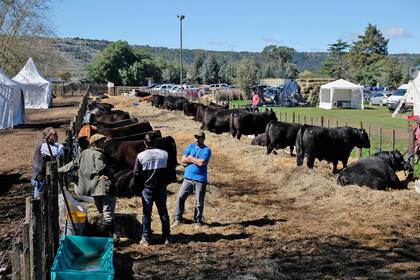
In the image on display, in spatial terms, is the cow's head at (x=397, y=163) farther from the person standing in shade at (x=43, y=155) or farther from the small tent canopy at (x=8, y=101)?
the small tent canopy at (x=8, y=101)

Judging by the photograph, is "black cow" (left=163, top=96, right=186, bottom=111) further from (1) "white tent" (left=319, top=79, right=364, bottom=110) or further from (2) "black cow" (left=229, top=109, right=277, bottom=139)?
(2) "black cow" (left=229, top=109, right=277, bottom=139)

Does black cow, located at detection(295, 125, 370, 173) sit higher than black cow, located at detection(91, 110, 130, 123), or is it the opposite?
black cow, located at detection(91, 110, 130, 123)

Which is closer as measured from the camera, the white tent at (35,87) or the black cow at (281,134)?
the black cow at (281,134)

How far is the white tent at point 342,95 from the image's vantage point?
46656 mm

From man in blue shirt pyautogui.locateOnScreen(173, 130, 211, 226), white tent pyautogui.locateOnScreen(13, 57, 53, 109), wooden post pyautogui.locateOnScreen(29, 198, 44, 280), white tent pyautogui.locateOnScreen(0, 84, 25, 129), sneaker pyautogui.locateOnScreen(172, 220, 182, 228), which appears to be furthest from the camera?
white tent pyautogui.locateOnScreen(13, 57, 53, 109)

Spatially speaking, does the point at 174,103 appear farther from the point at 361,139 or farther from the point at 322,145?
the point at 322,145

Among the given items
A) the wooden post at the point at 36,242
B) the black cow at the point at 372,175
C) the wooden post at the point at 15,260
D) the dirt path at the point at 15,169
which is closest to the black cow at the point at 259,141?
the dirt path at the point at 15,169

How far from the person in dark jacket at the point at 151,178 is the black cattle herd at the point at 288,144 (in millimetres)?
242

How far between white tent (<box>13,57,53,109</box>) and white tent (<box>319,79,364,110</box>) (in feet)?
72.8

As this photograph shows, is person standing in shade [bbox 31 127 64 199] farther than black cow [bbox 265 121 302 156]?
No

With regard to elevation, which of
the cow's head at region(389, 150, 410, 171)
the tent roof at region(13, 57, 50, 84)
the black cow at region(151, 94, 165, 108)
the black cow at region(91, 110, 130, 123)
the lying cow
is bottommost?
the cow's head at region(389, 150, 410, 171)

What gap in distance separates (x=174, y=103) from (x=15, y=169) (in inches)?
986

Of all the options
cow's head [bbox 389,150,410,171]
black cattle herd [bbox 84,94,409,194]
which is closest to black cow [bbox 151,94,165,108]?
black cattle herd [bbox 84,94,409,194]

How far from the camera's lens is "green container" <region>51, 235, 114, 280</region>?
5871mm
